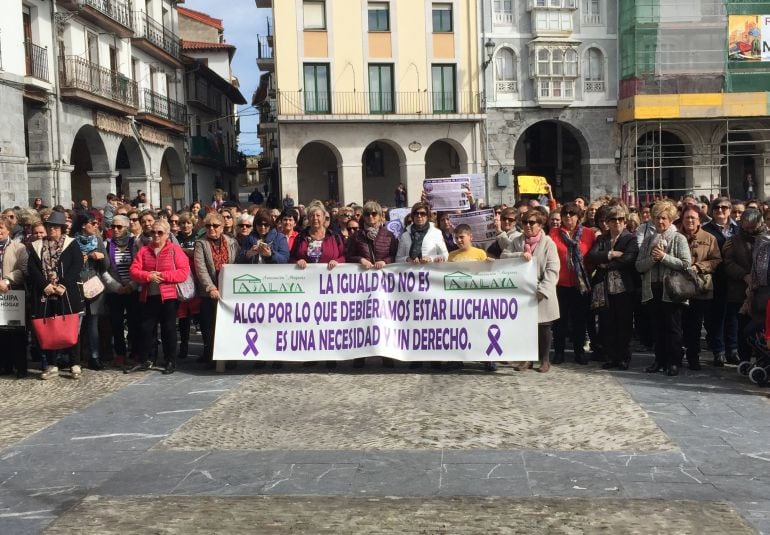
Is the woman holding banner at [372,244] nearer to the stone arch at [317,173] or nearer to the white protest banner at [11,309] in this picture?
the white protest banner at [11,309]

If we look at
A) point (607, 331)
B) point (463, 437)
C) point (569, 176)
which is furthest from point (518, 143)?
point (463, 437)

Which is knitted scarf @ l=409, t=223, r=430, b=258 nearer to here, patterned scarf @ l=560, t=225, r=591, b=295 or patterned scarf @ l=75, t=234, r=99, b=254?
patterned scarf @ l=560, t=225, r=591, b=295

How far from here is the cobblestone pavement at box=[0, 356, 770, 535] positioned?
17.7 feet

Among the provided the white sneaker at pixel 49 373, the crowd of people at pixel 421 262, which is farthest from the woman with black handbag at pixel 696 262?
the white sneaker at pixel 49 373

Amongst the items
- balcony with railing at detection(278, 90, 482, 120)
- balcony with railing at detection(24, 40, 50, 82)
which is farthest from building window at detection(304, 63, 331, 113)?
balcony with railing at detection(24, 40, 50, 82)

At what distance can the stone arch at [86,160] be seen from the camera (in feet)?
94.8

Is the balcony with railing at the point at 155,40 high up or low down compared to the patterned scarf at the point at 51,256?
up

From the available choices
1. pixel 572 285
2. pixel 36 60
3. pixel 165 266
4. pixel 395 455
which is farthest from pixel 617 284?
pixel 36 60

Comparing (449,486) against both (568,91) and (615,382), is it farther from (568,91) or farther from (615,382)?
(568,91)

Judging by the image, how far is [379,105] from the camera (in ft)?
115

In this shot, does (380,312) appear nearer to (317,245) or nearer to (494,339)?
(317,245)

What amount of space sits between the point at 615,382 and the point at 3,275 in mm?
6821

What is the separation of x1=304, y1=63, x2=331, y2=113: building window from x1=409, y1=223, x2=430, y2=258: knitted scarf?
25.2 m

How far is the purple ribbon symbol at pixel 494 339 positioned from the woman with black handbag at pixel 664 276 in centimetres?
163
